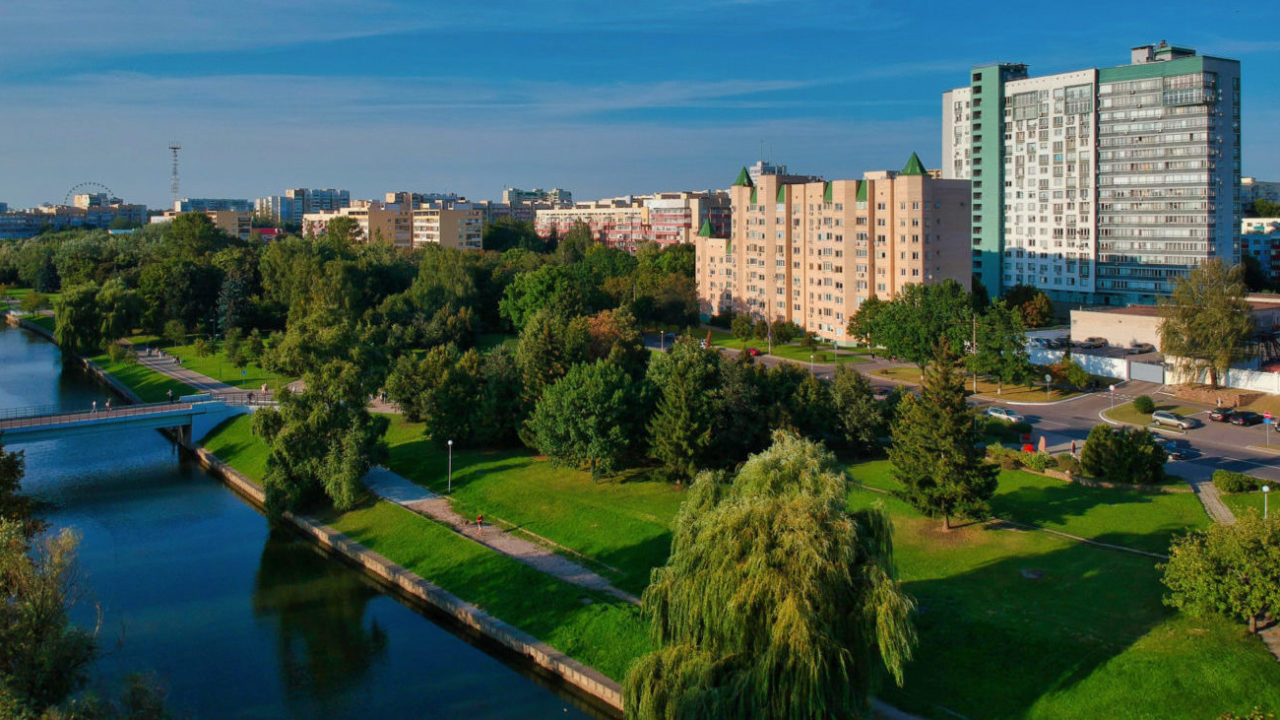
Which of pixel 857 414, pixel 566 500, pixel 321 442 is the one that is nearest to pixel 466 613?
pixel 566 500

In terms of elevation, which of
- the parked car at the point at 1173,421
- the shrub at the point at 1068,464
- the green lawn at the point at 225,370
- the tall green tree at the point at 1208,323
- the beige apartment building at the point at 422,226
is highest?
the beige apartment building at the point at 422,226

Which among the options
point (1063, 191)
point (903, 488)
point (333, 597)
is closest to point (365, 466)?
point (333, 597)

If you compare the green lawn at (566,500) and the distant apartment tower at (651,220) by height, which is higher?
the distant apartment tower at (651,220)

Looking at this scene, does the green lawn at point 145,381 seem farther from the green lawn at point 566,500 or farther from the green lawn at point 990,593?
the green lawn at point 990,593

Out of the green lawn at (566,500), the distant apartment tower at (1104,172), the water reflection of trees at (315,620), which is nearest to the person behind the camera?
the water reflection of trees at (315,620)

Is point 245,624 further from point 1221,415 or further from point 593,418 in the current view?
point 1221,415

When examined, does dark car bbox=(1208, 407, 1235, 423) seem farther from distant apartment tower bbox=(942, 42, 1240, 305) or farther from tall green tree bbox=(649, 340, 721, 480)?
distant apartment tower bbox=(942, 42, 1240, 305)

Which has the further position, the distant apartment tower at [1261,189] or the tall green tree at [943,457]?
the distant apartment tower at [1261,189]

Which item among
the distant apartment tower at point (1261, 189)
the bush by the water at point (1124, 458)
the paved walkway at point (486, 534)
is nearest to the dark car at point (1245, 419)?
the bush by the water at point (1124, 458)
